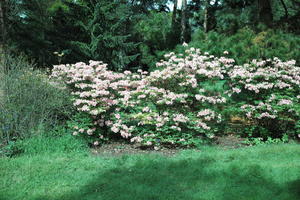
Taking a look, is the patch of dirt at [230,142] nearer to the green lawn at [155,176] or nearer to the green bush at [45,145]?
the green lawn at [155,176]

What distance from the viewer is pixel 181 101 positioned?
247 inches

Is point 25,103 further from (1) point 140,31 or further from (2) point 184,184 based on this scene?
(1) point 140,31

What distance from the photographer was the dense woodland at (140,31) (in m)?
8.11

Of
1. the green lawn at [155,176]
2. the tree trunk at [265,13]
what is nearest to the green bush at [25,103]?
the green lawn at [155,176]

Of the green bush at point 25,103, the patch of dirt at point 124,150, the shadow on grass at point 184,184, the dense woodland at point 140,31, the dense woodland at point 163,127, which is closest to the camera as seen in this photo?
the shadow on grass at point 184,184

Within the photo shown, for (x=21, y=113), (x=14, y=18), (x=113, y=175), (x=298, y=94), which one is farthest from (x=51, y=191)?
(x=14, y=18)

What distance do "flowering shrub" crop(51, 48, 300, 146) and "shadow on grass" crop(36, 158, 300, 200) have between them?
56.4 inches

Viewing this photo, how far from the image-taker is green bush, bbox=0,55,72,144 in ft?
19.2

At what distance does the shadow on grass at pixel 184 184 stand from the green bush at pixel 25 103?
2263mm

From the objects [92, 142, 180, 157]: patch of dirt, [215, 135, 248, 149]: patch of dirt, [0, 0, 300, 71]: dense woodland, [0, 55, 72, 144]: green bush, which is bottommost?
[92, 142, 180, 157]: patch of dirt

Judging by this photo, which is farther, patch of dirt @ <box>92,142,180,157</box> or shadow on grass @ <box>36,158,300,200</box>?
patch of dirt @ <box>92,142,180,157</box>

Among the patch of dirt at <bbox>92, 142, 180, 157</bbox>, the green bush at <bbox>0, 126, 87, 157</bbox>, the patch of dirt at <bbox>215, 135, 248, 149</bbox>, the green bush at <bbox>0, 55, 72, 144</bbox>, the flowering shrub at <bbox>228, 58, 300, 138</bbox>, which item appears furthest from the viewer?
the flowering shrub at <bbox>228, 58, 300, 138</bbox>

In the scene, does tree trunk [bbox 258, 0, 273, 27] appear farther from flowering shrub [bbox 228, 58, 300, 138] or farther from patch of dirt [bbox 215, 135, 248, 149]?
patch of dirt [bbox 215, 135, 248, 149]

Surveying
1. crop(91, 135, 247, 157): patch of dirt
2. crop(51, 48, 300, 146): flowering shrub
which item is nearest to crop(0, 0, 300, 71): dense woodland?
crop(51, 48, 300, 146): flowering shrub
